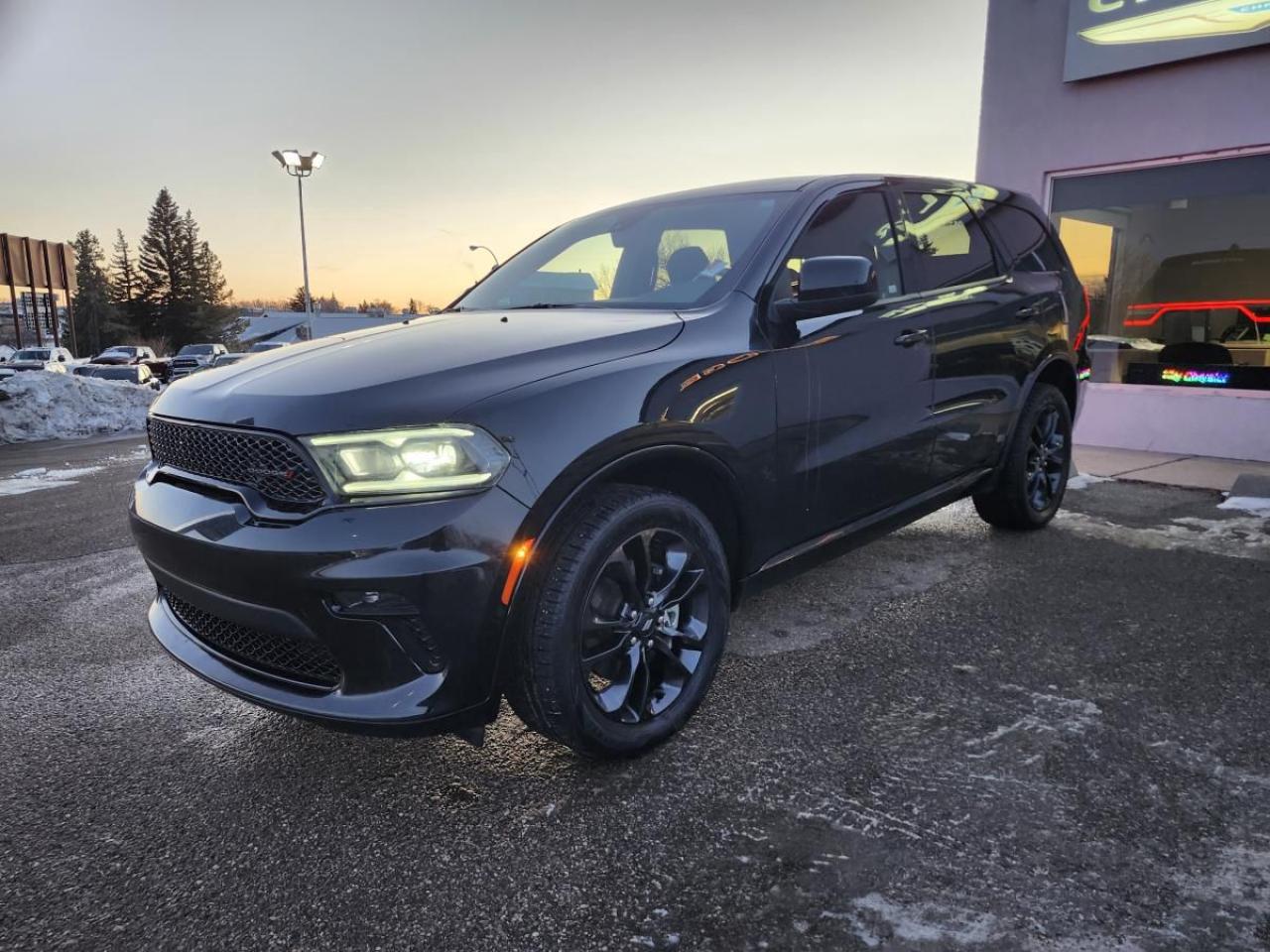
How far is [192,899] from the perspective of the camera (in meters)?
1.81

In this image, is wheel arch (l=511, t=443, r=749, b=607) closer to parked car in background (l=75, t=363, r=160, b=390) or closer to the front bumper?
the front bumper

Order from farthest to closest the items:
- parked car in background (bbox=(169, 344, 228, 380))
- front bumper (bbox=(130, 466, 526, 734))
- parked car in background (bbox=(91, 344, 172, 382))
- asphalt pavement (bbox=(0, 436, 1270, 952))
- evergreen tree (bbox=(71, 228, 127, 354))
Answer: evergreen tree (bbox=(71, 228, 127, 354)) < parked car in background (bbox=(91, 344, 172, 382)) < parked car in background (bbox=(169, 344, 228, 380)) < front bumper (bbox=(130, 466, 526, 734)) < asphalt pavement (bbox=(0, 436, 1270, 952))

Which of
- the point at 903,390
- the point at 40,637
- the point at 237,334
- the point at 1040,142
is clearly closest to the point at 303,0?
the point at 1040,142

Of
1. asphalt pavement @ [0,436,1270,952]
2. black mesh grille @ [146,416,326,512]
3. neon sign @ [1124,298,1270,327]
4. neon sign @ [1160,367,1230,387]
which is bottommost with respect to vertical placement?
asphalt pavement @ [0,436,1270,952]

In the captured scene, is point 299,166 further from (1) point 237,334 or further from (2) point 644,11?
(1) point 237,334

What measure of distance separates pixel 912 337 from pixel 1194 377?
582 cm

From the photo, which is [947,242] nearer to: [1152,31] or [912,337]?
[912,337]

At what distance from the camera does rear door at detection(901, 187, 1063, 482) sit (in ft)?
11.3

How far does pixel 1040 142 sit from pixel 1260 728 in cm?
706

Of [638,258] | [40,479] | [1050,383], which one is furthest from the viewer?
[40,479]

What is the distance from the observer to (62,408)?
12492 mm

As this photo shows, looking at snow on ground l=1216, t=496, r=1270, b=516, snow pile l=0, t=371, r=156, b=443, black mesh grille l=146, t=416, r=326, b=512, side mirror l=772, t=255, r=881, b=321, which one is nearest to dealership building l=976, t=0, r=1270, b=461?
snow on ground l=1216, t=496, r=1270, b=516

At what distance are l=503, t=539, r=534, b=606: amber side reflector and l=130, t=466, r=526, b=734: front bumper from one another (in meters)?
0.02

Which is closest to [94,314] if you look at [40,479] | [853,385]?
[40,479]
